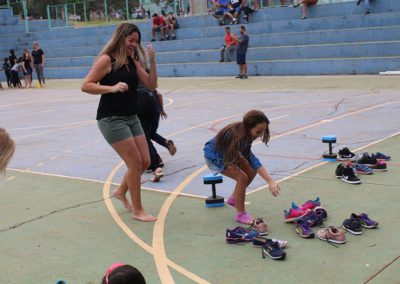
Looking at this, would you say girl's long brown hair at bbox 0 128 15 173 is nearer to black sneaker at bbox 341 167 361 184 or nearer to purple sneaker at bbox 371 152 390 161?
black sneaker at bbox 341 167 361 184

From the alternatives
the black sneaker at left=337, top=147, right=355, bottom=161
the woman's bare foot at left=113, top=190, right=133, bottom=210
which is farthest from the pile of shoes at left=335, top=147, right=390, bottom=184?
the woman's bare foot at left=113, top=190, right=133, bottom=210

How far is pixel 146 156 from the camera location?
5.74 metres

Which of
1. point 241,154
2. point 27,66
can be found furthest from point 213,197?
point 27,66

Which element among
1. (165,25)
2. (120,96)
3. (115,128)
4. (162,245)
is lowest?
(162,245)

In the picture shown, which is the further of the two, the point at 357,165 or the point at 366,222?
the point at 357,165

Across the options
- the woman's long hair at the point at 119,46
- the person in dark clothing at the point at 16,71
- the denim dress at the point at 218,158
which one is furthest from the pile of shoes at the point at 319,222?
the person in dark clothing at the point at 16,71

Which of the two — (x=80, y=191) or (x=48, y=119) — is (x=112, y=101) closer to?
(x=80, y=191)

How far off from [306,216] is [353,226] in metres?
0.47

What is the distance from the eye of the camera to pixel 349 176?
6688mm

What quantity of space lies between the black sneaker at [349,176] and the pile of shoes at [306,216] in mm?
1147

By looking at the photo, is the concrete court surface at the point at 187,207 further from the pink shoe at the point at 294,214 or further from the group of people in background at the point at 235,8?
the group of people in background at the point at 235,8

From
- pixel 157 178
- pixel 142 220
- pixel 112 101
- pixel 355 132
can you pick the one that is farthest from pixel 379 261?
pixel 355 132

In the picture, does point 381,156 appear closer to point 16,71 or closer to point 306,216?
point 306,216

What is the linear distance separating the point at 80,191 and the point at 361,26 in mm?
19070
